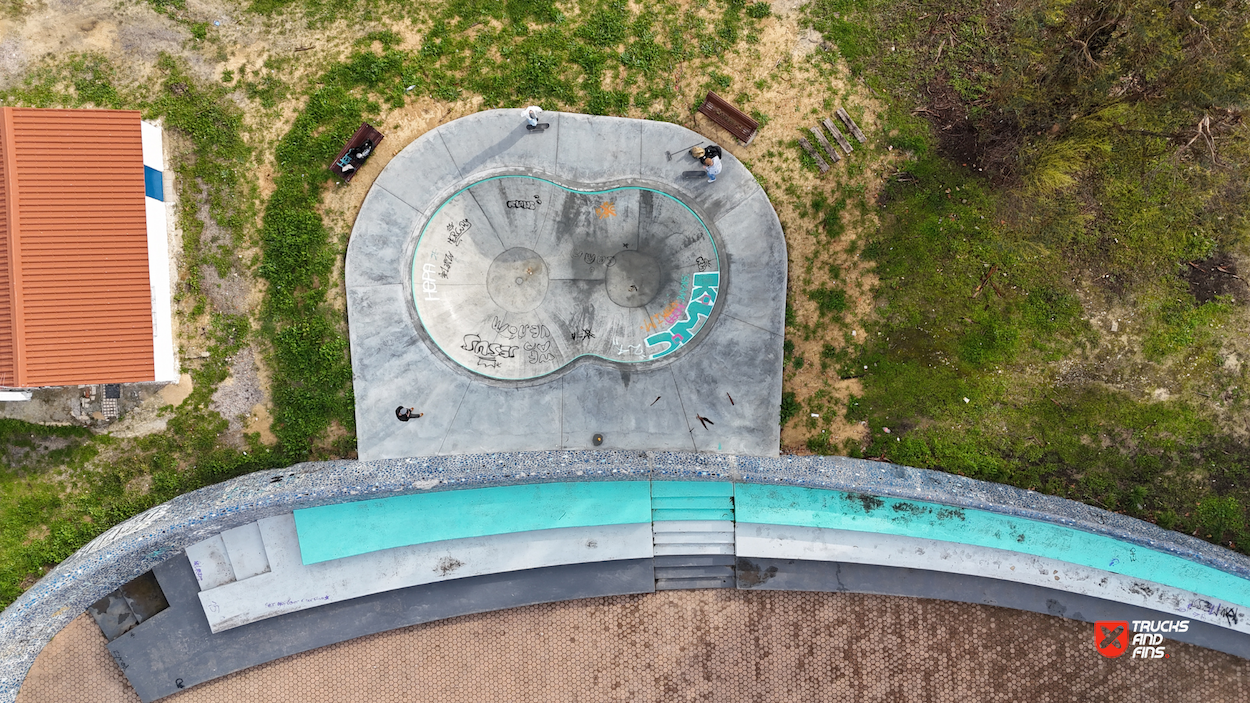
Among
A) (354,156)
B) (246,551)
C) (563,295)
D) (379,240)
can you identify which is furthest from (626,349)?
(246,551)

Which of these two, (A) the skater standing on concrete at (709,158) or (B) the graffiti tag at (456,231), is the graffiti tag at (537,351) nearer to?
(B) the graffiti tag at (456,231)

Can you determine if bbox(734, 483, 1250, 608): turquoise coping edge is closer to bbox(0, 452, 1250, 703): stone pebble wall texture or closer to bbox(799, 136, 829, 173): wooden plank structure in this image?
bbox(0, 452, 1250, 703): stone pebble wall texture

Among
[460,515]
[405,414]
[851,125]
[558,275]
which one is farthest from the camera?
[558,275]

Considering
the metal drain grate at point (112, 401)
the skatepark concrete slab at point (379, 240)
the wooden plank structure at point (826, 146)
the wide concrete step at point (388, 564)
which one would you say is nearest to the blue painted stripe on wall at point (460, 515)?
the wide concrete step at point (388, 564)

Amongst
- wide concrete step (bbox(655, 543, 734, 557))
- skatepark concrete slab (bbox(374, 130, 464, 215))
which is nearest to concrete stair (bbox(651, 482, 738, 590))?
wide concrete step (bbox(655, 543, 734, 557))

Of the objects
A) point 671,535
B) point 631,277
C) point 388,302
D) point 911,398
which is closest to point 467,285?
point 388,302

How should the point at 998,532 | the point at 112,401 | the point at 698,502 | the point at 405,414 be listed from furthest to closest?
the point at 698,502 → the point at 998,532 → the point at 405,414 → the point at 112,401

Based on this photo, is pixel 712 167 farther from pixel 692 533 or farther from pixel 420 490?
pixel 420 490
